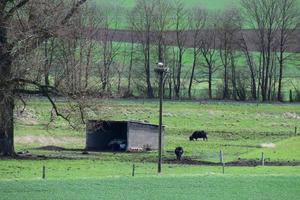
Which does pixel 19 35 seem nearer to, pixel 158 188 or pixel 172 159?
pixel 172 159

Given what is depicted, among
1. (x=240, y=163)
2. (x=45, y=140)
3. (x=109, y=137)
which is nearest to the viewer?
(x=240, y=163)

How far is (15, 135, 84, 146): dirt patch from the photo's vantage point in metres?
51.5

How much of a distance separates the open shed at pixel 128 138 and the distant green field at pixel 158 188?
24639mm

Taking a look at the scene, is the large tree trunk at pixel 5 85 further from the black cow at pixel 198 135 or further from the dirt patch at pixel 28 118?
the dirt patch at pixel 28 118

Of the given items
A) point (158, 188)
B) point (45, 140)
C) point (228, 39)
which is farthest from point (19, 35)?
point (228, 39)

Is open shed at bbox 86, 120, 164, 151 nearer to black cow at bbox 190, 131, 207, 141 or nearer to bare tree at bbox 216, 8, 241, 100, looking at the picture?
black cow at bbox 190, 131, 207, 141

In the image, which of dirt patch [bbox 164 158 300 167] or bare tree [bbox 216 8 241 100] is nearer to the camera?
dirt patch [bbox 164 158 300 167]

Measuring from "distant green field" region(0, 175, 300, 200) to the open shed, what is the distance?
970 inches

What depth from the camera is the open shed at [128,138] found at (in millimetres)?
48969

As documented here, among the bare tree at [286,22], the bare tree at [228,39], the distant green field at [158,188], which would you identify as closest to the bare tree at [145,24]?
the bare tree at [228,39]

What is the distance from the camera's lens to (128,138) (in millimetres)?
49094

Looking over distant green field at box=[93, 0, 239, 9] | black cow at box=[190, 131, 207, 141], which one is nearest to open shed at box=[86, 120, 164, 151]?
black cow at box=[190, 131, 207, 141]

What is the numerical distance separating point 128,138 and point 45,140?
6193 mm

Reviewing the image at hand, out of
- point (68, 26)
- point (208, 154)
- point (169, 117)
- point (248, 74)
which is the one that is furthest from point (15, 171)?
point (248, 74)
